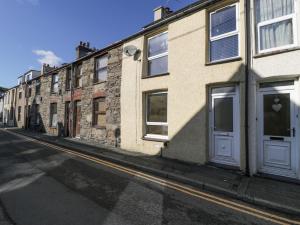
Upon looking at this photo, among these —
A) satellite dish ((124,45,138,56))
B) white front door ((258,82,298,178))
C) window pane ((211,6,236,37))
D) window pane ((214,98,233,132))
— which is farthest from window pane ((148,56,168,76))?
white front door ((258,82,298,178))

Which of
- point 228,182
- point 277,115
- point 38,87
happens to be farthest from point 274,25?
point 38,87

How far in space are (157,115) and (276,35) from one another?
5.34m

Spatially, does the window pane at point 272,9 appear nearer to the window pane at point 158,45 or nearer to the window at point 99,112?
the window pane at point 158,45

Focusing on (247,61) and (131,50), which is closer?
(247,61)

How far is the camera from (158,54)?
404 inches

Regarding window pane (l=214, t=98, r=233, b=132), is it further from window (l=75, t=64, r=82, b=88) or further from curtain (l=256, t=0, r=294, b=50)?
window (l=75, t=64, r=82, b=88)

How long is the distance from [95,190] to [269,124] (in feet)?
17.0

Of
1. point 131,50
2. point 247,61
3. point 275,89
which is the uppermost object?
point 131,50

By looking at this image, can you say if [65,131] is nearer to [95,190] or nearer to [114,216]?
[95,190]

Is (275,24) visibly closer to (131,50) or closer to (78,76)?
(131,50)

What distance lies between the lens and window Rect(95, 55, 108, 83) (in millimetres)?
13590

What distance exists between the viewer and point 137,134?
1060 cm

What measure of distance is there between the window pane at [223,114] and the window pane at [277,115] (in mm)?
1061

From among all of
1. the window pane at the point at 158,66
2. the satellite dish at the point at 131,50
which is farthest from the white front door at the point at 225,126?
the satellite dish at the point at 131,50
